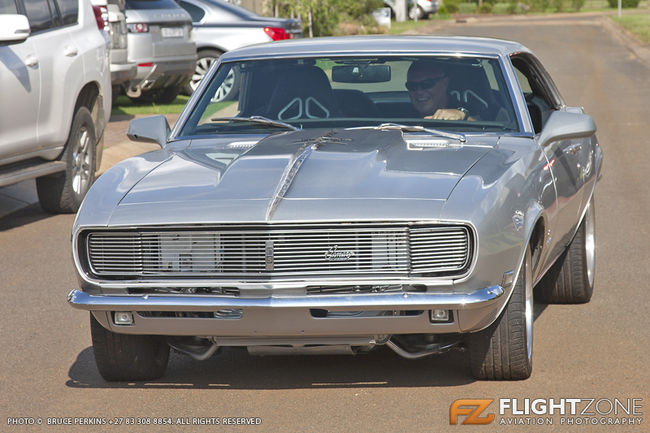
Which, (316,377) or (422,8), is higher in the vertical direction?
(316,377)

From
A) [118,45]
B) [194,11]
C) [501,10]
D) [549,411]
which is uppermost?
[549,411]

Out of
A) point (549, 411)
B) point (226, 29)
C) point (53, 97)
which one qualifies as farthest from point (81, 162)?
point (226, 29)

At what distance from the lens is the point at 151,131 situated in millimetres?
6477

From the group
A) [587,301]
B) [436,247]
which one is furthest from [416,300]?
[587,301]

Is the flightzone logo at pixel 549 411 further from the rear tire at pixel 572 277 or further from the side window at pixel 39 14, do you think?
the side window at pixel 39 14

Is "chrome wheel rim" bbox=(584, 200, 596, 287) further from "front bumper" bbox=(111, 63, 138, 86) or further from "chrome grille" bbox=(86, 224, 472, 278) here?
"front bumper" bbox=(111, 63, 138, 86)

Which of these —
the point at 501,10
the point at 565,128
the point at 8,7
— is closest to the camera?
the point at 565,128

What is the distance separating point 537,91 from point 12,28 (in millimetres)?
4108

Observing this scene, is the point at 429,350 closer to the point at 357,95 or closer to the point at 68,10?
the point at 357,95

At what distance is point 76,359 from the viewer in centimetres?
618

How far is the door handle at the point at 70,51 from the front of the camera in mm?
10938

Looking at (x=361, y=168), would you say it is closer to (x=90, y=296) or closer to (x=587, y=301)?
(x=90, y=296)

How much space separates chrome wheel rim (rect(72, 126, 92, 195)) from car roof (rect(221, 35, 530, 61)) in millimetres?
4530

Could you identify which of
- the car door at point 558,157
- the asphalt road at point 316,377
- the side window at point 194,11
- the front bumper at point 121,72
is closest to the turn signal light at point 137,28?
the front bumper at point 121,72
